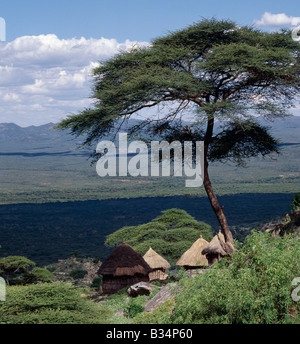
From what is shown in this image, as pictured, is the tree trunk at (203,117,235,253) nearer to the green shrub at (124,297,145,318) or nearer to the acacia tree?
the acacia tree

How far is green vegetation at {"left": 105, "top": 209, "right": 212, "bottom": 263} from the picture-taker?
31344 millimetres

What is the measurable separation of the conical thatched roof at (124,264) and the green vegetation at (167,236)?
685cm

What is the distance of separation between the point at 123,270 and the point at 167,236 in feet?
31.6

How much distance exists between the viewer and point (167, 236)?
3250 cm

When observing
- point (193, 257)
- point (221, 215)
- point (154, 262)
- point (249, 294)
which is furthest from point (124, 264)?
point (249, 294)

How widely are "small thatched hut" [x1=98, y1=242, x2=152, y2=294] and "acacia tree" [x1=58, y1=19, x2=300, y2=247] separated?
7952 millimetres

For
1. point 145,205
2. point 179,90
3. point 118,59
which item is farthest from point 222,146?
point 145,205

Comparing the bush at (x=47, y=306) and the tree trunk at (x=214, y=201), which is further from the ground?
the tree trunk at (x=214, y=201)

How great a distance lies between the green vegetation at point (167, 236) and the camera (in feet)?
103

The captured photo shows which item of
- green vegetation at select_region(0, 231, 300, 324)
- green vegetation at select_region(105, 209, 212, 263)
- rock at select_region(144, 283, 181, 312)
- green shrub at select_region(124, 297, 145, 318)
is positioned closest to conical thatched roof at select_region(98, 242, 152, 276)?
green vegetation at select_region(105, 209, 212, 263)

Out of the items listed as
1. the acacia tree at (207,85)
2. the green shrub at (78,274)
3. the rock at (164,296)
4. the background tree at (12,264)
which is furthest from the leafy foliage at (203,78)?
the green shrub at (78,274)

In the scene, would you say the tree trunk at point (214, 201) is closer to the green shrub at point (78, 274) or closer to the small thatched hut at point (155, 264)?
the small thatched hut at point (155, 264)

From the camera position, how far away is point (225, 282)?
28.2ft

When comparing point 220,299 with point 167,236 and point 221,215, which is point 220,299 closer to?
point 221,215
